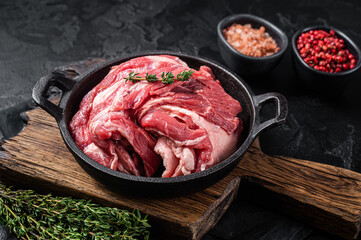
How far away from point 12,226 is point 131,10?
3.61m

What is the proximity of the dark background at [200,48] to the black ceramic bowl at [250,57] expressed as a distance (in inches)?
10.5

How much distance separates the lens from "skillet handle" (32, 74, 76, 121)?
118 inches

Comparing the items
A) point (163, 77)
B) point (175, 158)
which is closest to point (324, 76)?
point (163, 77)

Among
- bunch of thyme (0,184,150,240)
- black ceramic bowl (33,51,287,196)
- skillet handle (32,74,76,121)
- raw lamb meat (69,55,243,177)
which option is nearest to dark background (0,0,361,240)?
bunch of thyme (0,184,150,240)

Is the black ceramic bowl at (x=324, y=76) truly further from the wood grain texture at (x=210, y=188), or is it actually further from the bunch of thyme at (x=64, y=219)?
the bunch of thyme at (x=64, y=219)

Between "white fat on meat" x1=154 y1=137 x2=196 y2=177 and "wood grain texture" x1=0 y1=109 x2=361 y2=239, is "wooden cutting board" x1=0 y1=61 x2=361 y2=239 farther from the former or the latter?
"white fat on meat" x1=154 y1=137 x2=196 y2=177

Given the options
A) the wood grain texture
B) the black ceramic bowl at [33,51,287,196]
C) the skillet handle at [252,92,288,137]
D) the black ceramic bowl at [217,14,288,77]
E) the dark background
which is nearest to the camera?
the black ceramic bowl at [33,51,287,196]

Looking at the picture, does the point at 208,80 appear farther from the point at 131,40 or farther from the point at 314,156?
the point at 131,40

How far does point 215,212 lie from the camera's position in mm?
3303

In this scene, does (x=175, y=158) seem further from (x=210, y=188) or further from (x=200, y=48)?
(x=200, y=48)

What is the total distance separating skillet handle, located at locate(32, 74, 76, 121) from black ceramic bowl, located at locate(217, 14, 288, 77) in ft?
6.38

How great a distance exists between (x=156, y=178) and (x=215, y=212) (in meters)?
0.84

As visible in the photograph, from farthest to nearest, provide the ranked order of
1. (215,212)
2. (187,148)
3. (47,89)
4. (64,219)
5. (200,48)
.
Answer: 1. (200,48)
2. (215,212)
3. (47,89)
4. (64,219)
5. (187,148)

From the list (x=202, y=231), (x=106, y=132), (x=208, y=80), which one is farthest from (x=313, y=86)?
(x=106, y=132)
